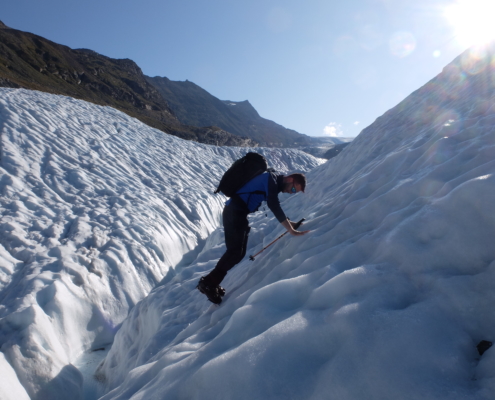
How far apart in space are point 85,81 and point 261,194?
60710mm

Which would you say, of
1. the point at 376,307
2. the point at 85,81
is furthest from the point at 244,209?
the point at 85,81

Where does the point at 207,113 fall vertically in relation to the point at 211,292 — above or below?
above

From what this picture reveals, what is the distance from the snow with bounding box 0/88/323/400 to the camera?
4488mm

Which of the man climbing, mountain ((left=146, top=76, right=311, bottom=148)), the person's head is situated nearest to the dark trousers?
the man climbing

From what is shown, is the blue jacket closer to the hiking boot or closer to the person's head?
the person's head

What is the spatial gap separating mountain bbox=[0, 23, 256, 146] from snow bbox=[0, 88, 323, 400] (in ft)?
89.0

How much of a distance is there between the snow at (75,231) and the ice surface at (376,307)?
1.95 m

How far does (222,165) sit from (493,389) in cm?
1866

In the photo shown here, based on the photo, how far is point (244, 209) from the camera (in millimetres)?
3613

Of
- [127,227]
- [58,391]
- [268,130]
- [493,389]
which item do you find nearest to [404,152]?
[493,389]

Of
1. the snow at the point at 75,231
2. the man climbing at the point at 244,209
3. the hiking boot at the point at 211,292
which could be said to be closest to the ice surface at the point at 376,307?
the hiking boot at the point at 211,292

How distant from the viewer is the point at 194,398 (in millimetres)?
1822

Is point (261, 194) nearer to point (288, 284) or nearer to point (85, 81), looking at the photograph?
point (288, 284)

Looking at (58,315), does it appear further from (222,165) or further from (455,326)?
(222,165)
